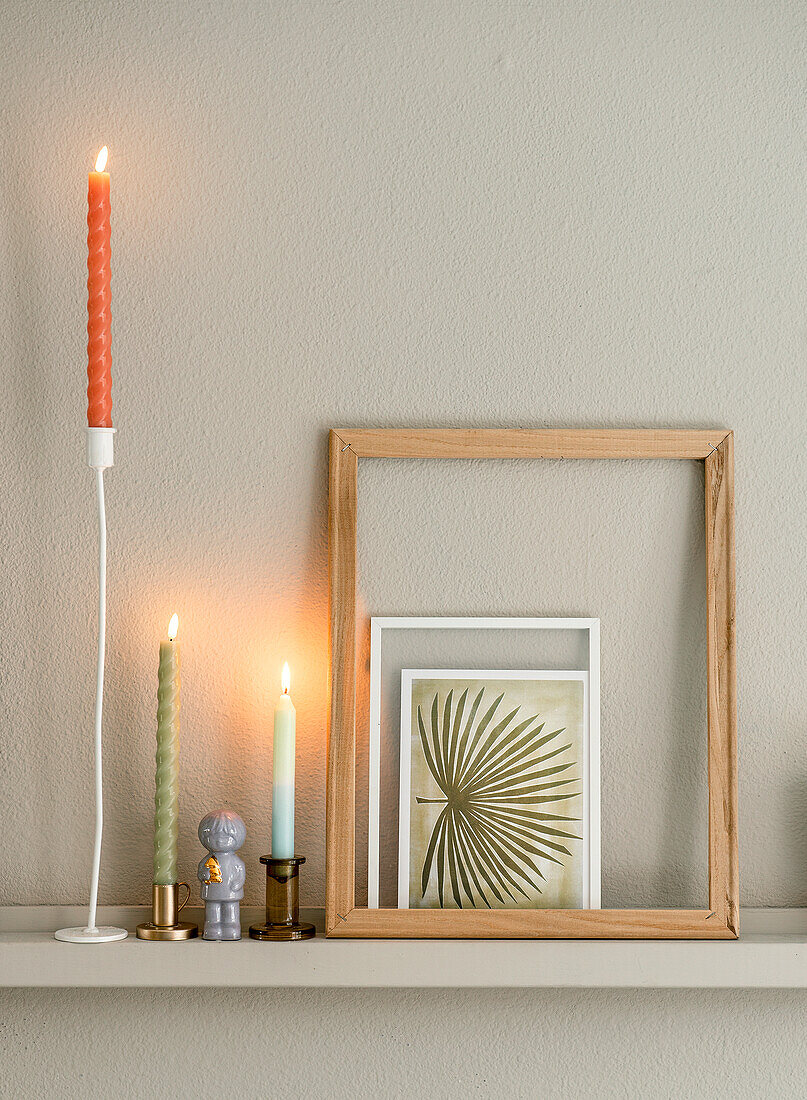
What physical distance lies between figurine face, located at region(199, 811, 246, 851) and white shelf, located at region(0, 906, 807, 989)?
86mm

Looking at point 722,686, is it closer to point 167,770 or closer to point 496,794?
point 496,794

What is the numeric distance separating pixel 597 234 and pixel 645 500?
271 millimetres

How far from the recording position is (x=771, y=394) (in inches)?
39.9

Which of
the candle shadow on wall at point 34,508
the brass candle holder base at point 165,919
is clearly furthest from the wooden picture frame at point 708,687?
the candle shadow on wall at point 34,508

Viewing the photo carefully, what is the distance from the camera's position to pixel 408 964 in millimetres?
893

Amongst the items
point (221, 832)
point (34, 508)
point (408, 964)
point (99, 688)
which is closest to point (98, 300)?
point (34, 508)

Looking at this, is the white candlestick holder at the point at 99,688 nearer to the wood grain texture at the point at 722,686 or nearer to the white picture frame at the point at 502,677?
the white picture frame at the point at 502,677

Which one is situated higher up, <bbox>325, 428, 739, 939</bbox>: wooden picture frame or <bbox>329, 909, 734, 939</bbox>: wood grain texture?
<bbox>325, 428, 739, 939</bbox>: wooden picture frame

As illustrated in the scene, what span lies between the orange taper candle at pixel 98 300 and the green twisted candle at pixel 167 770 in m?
0.23

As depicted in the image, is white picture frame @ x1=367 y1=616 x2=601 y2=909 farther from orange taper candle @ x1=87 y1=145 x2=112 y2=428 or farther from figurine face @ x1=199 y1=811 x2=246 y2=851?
orange taper candle @ x1=87 y1=145 x2=112 y2=428

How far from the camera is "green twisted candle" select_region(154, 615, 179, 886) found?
917 mm

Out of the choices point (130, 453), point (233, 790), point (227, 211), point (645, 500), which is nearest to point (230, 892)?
point (233, 790)

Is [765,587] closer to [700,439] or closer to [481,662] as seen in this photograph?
[700,439]

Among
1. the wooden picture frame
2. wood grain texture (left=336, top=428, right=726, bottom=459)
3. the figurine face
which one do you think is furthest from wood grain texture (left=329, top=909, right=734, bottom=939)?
wood grain texture (left=336, top=428, right=726, bottom=459)
